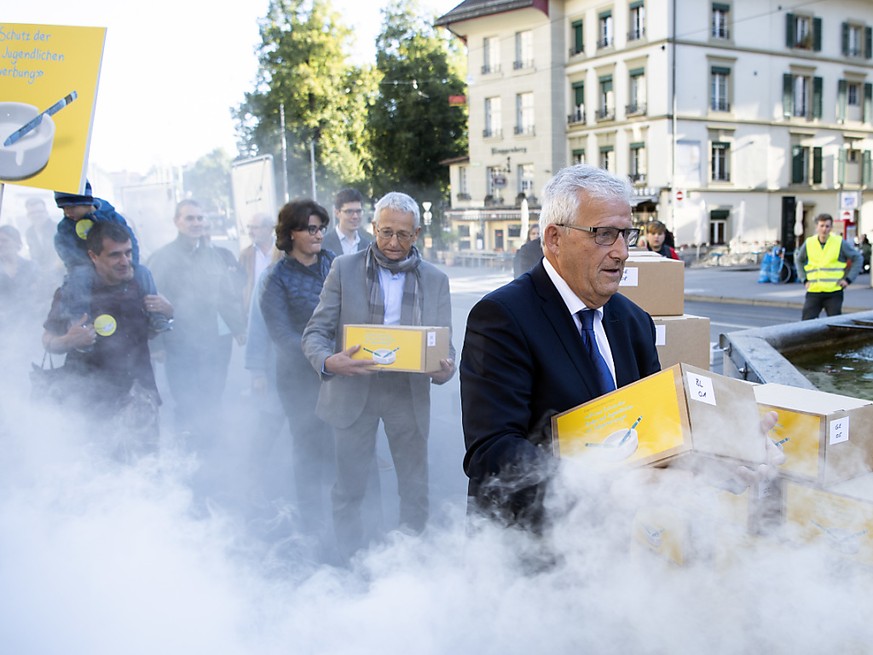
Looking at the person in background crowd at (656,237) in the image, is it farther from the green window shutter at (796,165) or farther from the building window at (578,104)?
the green window shutter at (796,165)

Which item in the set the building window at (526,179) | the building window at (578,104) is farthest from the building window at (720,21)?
the building window at (526,179)

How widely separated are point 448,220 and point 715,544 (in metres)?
40.1

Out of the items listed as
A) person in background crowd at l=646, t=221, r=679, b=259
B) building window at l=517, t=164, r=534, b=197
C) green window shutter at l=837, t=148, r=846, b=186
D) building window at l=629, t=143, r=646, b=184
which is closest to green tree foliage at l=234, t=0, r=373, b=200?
building window at l=517, t=164, r=534, b=197

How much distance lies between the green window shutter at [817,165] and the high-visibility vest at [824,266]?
28195 millimetres

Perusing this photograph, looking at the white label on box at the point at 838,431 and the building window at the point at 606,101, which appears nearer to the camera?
the white label on box at the point at 838,431

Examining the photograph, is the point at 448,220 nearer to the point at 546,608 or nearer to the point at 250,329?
the point at 250,329

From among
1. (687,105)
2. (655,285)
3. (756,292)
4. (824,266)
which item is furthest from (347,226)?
(687,105)

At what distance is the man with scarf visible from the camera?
11.6 ft

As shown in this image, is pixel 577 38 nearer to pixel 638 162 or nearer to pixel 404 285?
pixel 638 162

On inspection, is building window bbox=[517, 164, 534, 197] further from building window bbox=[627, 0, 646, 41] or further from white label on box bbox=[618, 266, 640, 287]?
white label on box bbox=[618, 266, 640, 287]

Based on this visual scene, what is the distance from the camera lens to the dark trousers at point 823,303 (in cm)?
846

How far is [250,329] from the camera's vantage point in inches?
189

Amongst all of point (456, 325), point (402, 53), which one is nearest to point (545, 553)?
point (456, 325)

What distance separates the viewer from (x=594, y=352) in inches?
77.8
